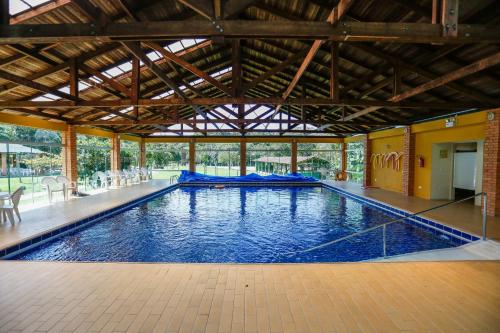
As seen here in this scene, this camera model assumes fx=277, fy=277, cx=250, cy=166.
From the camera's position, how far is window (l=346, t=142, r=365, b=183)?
15.3 meters

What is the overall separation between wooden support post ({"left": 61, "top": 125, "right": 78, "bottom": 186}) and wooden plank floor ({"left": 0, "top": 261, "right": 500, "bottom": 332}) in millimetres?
7533

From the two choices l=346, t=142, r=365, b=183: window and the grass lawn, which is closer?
the grass lawn

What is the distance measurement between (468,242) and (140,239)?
6.17 metres

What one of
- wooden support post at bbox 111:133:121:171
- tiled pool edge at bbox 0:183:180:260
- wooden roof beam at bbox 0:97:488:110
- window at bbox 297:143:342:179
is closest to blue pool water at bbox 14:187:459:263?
tiled pool edge at bbox 0:183:180:260

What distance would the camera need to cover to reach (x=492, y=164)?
638 centimetres

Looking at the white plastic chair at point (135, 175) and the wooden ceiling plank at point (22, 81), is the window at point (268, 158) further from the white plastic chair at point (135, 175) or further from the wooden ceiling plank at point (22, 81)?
the wooden ceiling plank at point (22, 81)

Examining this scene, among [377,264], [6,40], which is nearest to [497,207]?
[377,264]

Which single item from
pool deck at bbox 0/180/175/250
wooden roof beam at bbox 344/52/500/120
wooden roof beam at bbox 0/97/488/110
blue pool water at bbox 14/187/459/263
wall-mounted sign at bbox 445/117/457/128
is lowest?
blue pool water at bbox 14/187/459/263

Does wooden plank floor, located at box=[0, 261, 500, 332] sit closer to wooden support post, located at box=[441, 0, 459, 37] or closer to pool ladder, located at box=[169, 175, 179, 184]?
wooden support post, located at box=[441, 0, 459, 37]

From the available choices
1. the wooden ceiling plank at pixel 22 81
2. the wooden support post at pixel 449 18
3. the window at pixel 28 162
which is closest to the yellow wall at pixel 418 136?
the window at pixel 28 162

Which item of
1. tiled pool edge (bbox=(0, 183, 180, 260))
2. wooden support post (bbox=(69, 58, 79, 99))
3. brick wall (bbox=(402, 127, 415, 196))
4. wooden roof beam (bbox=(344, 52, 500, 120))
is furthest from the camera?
brick wall (bbox=(402, 127, 415, 196))

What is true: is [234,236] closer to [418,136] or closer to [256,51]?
[256,51]

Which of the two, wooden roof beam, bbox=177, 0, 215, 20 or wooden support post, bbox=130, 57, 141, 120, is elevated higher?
wooden support post, bbox=130, 57, 141, 120

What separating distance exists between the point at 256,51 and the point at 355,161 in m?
10.2
